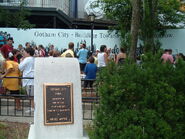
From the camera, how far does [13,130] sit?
7.94 m

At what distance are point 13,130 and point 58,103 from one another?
2.46 m

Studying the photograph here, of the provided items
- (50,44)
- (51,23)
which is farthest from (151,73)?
(51,23)

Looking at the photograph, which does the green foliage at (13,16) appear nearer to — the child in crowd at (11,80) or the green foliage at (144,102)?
the child in crowd at (11,80)

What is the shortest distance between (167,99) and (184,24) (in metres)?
21.8

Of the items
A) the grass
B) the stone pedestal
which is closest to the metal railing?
the grass

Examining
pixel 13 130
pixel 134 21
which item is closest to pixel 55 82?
pixel 13 130

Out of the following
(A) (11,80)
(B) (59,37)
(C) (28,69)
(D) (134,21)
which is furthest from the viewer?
(B) (59,37)

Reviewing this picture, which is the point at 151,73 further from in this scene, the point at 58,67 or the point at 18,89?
the point at 18,89

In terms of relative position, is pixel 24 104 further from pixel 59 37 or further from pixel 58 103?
pixel 59 37

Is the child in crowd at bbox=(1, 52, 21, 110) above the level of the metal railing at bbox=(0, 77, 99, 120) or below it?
above

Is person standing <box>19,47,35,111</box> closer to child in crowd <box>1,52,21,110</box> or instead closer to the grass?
child in crowd <box>1,52,21,110</box>

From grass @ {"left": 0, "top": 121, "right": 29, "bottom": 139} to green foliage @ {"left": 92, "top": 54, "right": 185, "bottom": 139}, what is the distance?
3184 millimetres

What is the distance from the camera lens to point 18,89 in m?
10.3

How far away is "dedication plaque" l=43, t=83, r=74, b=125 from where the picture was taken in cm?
576
